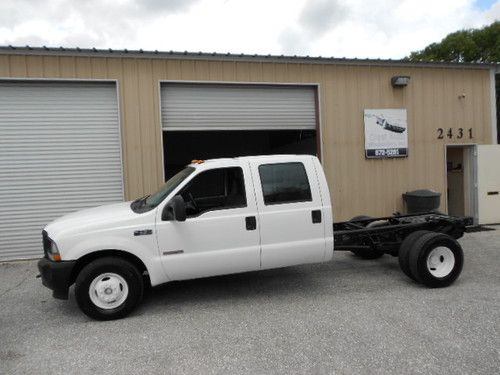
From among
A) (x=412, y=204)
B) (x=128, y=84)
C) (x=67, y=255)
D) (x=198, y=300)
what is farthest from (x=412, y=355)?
(x=128, y=84)

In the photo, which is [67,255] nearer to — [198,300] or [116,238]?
[116,238]

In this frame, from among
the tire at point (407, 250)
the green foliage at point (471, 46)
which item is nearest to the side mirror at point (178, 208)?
the tire at point (407, 250)

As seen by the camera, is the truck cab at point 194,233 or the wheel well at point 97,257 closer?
the truck cab at point 194,233

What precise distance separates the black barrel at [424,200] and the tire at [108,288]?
7.47 meters

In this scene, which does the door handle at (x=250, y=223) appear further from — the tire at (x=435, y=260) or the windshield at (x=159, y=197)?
the tire at (x=435, y=260)

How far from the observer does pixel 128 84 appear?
9016 mm

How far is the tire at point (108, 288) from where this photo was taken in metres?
4.94

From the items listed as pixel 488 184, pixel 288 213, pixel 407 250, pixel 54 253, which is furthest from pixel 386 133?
pixel 54 253

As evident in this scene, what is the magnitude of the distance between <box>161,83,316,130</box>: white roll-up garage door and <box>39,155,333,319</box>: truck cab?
398cm

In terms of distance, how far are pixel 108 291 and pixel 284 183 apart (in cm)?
265

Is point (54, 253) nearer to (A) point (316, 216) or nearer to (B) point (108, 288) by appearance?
(B) point (108, 288)

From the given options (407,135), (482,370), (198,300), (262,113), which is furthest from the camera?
(407,135)

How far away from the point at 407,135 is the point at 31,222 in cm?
924

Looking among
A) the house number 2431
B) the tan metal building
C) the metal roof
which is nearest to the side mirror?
the tan metal building
